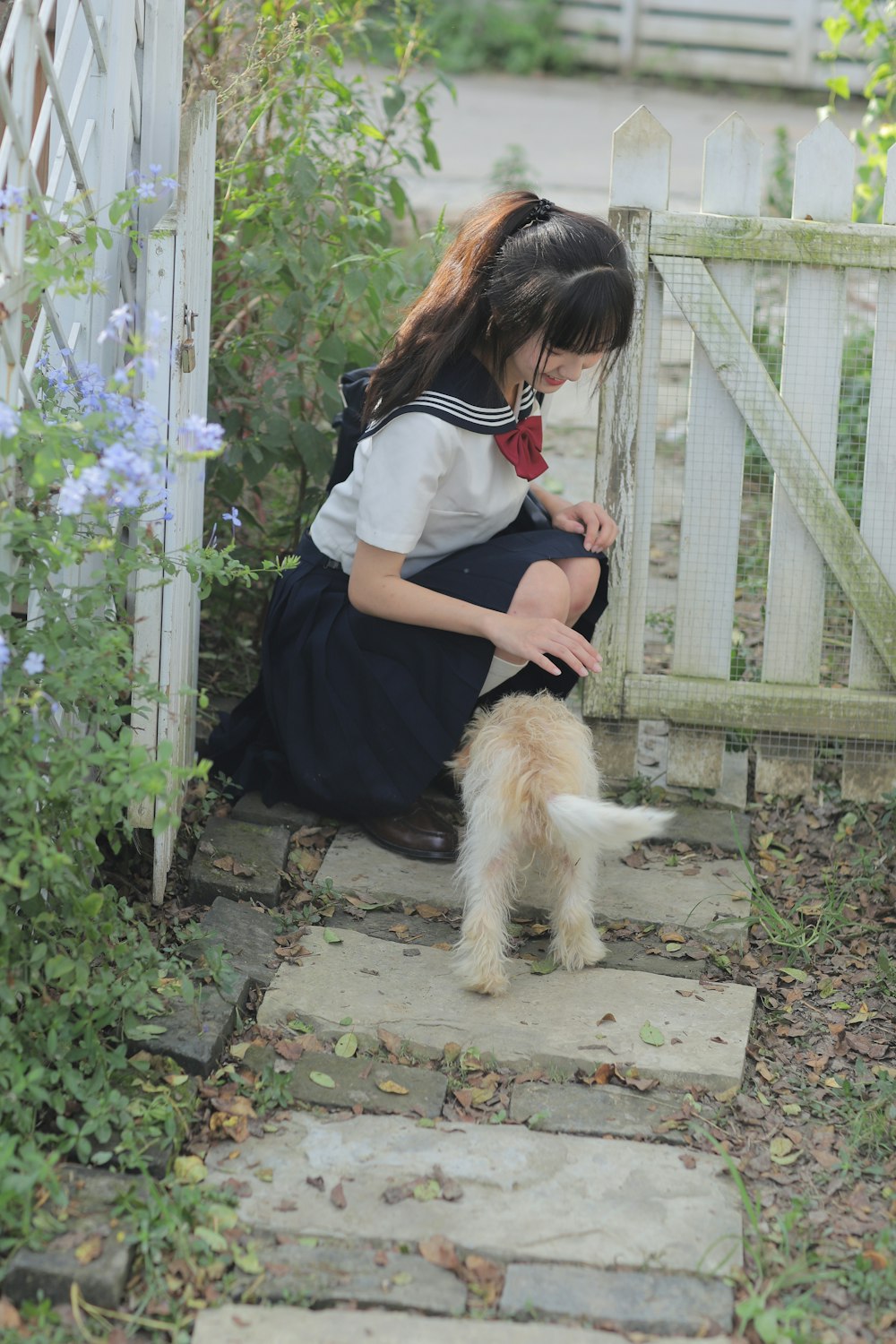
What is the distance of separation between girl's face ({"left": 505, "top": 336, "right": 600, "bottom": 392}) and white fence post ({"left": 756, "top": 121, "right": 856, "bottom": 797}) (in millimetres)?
772

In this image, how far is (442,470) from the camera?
296cm

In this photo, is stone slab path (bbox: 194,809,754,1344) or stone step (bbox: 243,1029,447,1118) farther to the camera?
stone step (bbox: 243,1029,447,1118)

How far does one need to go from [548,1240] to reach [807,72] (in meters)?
12.4

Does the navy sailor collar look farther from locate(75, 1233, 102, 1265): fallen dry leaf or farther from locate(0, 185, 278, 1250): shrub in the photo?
locate(75, 1233, 102, 1265): fallen dry leaf

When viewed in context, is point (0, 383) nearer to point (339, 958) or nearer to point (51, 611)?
point (51, 611)

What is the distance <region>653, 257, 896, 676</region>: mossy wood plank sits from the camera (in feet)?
11.1

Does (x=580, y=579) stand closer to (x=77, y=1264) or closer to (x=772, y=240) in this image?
(x=772, y=240)

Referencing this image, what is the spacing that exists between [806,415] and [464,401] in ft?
3.28

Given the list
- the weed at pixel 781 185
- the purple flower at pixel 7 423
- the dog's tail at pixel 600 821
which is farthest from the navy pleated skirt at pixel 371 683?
the weed at pixel 781 185

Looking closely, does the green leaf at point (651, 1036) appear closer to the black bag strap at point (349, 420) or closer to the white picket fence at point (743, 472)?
the white picket fence at point (743, 472)

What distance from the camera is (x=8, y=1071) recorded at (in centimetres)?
217

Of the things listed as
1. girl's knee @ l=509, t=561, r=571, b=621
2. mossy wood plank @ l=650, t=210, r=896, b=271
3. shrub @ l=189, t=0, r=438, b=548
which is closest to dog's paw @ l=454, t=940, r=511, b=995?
girl's knee @ l=509, t=561, r=571, b=621

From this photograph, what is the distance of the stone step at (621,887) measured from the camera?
3115 mm

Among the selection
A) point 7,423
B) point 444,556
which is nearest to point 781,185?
point 444,556
